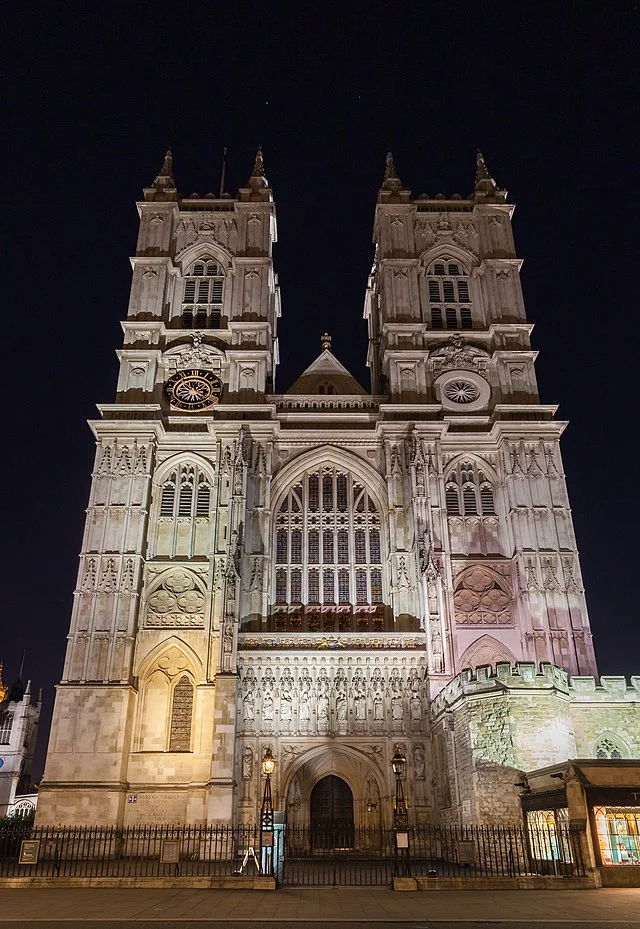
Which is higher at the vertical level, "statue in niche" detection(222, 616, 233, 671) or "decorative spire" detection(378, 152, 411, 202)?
"decorative spire" detection(378, 152, 411, 202)

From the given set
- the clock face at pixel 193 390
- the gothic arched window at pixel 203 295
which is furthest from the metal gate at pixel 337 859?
the gothic arched window at pixel 203 295

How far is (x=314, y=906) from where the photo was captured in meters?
13.4

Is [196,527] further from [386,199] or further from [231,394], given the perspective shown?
[386,199]

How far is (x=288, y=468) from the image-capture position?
36.1 metres

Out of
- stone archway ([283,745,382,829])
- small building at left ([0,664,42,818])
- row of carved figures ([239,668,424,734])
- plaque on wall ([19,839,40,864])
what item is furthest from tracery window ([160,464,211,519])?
small building at left ([0,664,42,818])

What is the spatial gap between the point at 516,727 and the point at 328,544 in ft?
47.6

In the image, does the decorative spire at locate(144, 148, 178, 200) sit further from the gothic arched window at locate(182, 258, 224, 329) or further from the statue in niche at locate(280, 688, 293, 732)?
the statue in niche at locate(280, 688, 293, 732)

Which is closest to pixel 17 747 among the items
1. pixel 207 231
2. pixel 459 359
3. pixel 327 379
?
pixel 327 379

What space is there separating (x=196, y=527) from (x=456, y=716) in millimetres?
15242

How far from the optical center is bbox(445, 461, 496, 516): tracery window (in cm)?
3500

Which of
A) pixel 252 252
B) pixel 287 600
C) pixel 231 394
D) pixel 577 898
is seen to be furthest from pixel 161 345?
pixel 577 898

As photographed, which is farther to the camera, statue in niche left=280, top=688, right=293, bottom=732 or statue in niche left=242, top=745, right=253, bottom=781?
statue in niche left=280, top=688, right=293, bottom=732

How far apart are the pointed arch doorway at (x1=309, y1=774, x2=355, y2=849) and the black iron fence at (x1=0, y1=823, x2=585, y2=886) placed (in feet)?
0.57

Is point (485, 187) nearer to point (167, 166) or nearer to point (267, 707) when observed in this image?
point (167, 166)
